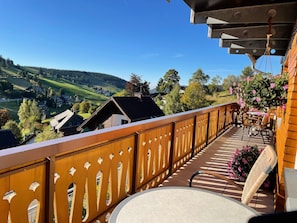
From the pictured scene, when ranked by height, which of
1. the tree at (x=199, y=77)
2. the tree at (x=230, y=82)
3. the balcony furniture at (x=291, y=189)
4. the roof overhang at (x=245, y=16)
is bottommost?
the balcony furniture at (x=291, y=189)

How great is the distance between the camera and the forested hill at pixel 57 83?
8.00 metres

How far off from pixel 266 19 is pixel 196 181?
2.67 meters

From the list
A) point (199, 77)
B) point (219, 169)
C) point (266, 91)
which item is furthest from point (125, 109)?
point (199, 77)

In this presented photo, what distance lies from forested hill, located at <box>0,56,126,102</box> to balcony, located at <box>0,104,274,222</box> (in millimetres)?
5785

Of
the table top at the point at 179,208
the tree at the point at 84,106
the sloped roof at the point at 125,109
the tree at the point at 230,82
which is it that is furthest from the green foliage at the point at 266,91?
the sloped roof at the point at 125,109

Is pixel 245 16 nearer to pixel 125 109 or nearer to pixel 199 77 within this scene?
pixel 125 109

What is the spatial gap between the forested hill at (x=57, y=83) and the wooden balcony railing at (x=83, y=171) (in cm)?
622

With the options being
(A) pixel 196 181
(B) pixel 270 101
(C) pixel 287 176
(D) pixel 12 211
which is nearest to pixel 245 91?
(B) pixel 270 101

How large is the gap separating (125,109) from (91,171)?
10514 mm

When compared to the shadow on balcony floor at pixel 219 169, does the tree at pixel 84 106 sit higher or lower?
higher

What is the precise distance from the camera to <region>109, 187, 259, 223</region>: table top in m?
1.34

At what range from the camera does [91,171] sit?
1985mm

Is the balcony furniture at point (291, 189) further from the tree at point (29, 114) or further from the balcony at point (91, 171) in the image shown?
the tree at point (29, 114)

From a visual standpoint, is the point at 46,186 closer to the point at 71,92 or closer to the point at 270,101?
the point at 270,101
